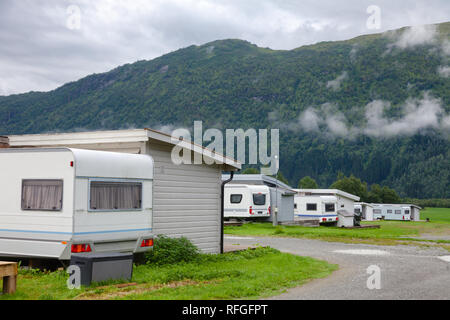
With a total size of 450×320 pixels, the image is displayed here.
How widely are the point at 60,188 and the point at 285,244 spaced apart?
Result: 12.6m

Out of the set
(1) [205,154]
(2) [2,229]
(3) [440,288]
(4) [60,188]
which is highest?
(1) [205,154]

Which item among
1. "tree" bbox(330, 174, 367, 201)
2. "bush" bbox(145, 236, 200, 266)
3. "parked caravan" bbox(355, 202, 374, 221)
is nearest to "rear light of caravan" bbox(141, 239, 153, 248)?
"bush" bbox(145, 236, 200, 266)

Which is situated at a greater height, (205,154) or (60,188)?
(205,154)

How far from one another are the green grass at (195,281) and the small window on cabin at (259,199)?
21.1 m

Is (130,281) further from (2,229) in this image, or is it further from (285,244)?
(285,244)

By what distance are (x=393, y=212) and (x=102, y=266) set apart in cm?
5985

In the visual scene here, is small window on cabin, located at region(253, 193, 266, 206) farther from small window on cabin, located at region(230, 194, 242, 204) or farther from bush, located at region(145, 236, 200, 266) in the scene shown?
bush, located at region(145, 236, 200, 266)

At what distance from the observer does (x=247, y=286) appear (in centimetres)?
971

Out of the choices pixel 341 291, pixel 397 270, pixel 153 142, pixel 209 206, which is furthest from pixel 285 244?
pixel 341 291

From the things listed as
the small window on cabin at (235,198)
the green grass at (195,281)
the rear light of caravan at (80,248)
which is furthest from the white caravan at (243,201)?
the rear light of caravan at (80,248)

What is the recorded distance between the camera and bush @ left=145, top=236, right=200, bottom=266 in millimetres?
12125

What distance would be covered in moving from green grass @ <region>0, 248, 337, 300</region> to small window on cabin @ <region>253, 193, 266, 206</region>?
69.4ft

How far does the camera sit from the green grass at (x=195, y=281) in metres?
8.77

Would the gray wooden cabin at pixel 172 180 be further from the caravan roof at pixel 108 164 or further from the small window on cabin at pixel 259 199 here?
the small window on cabin at pixel 259 199
